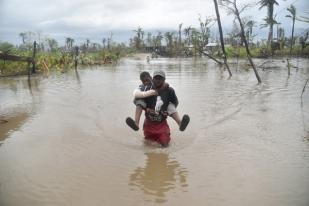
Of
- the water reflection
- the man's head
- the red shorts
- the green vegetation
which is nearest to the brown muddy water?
the water reflection

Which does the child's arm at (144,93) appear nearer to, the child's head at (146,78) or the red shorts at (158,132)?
the child's head at (146,78)

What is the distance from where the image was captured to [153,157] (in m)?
5.51

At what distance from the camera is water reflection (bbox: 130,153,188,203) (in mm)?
4223

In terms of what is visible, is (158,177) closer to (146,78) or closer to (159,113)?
(159,113)

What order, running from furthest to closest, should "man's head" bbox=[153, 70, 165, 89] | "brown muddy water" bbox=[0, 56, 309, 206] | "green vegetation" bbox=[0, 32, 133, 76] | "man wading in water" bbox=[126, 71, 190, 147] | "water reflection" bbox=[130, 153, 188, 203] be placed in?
"green vegetation" bbox=[0, 32, 133, 76] → "man wading in water" bbox=[126, 71, 190, 147] → "man's head" bbox=[153, 70, 165, 89] → "water reflection" bbox=[130, 153, 188, 203] → "brown muddy water" bbox=[0, 56, 309, 206]

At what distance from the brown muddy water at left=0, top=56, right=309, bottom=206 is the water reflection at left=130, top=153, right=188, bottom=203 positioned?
1 centimetres

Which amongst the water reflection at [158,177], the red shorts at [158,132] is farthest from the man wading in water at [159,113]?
the water reflection at [158,177]

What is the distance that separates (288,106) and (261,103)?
881mm

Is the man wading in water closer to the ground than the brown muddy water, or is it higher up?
higher up

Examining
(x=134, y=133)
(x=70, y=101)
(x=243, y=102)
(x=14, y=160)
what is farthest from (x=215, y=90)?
(x=14, y=160)

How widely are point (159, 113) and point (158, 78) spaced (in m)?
0.57

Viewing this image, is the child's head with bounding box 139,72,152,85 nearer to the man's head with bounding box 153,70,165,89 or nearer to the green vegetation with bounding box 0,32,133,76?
the man's head with bounding box 153,70,165,89

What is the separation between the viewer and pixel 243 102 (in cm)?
1068

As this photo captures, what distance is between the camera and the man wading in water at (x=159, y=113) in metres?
5.94
